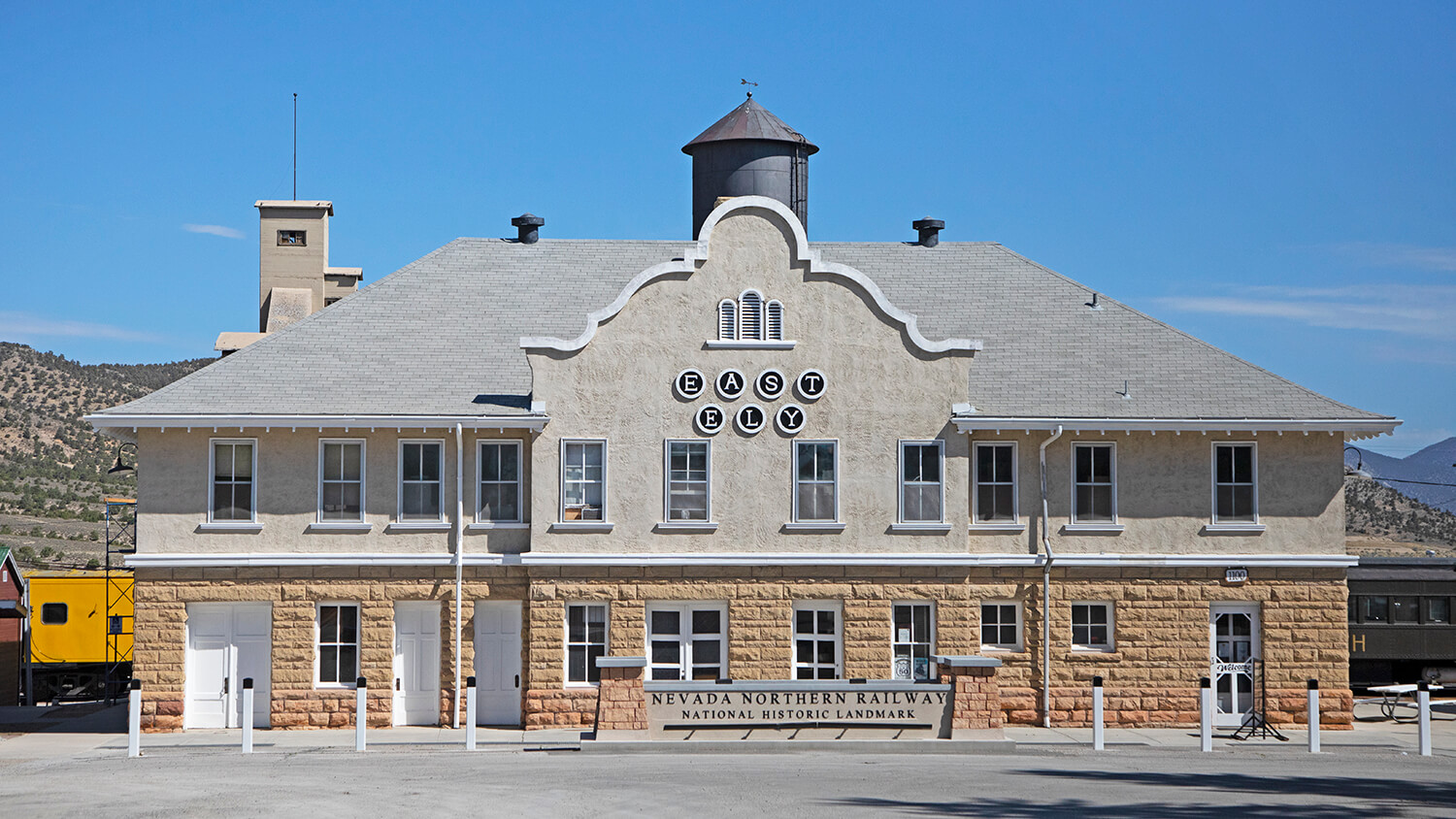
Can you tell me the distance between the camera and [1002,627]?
27.5 metres

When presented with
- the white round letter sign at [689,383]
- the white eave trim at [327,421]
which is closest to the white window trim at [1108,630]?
the white round letter sign at [689,383]

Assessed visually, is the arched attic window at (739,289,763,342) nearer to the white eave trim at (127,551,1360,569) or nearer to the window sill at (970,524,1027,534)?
the white eave trim at (127,551,1360,569)

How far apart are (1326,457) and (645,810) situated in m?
16.5

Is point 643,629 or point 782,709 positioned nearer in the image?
point 782,709

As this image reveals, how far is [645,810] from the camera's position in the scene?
17.1 m

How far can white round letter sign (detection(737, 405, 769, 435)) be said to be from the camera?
2681 cm

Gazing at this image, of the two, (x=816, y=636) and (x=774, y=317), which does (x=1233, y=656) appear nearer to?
(x=816, y=636)

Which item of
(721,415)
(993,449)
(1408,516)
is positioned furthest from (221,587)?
(1408,516)

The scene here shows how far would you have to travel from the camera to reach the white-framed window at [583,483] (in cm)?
2659

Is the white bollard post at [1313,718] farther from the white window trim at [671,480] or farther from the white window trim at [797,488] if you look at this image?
the white window trim at [671,480]

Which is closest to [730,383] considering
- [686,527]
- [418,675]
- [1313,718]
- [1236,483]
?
[686,527]

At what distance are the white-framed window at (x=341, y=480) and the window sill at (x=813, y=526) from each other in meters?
7.68

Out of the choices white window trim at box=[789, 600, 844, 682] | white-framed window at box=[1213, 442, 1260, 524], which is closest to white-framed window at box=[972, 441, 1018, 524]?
white window trim at box=[789, 600, 844, 682]

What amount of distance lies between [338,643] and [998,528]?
1208cm
